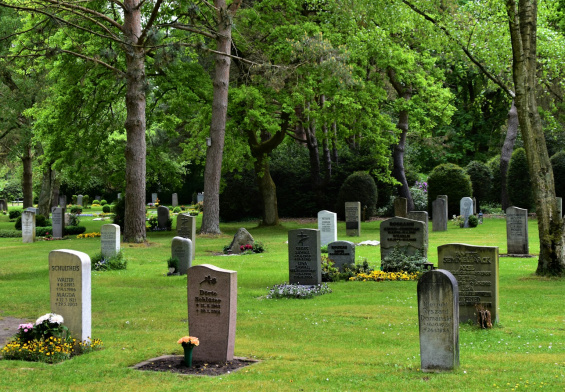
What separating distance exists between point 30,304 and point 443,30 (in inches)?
536

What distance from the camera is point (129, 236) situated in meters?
27.2

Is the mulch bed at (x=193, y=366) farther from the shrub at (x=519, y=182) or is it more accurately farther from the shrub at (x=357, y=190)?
the shrub at (x=519, y=182)

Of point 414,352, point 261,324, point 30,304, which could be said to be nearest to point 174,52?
point 30,304

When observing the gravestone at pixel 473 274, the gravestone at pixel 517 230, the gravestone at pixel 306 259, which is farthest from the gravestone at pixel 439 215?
the gravestone at pixel 473 274

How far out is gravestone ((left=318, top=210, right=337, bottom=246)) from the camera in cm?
2433

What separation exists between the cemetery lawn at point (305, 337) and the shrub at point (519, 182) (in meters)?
20.4

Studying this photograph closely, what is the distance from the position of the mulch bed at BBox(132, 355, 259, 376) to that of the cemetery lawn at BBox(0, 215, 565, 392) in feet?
0.68

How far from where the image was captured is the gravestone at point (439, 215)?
31.1 metres

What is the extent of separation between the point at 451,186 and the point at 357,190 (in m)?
5.27

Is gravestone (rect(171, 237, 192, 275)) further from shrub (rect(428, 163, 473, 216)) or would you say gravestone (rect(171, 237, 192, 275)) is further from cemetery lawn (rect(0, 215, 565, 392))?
shrub (rect(428, 163, 473, 216))

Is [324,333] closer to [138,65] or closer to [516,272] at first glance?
[516,272]

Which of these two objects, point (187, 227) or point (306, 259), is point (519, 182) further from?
point (306, 259)

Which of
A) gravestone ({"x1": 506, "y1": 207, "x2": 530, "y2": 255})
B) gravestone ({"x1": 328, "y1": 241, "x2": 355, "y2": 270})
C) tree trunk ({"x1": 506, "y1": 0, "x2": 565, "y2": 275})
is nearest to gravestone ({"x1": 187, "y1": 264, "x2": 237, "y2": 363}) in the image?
gravestone ({"x1": 328, "y1": 241, "x2": 355, "y2": 270})

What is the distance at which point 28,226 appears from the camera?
31.5 m
